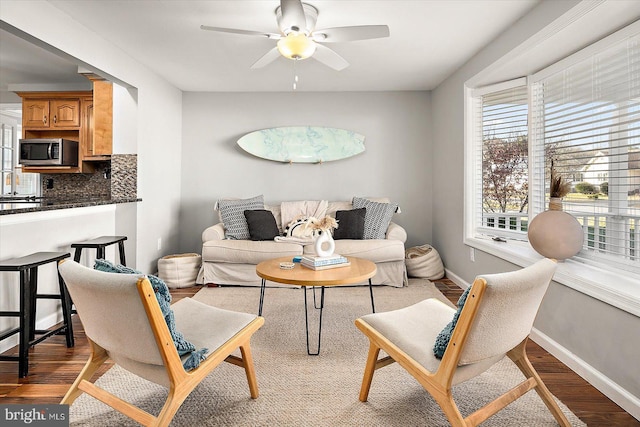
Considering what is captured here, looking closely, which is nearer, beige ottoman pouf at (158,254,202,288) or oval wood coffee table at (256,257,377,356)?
oval wood coffee table at (256,257,377,356)

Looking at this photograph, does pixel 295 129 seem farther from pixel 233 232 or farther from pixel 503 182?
pixel 503 182

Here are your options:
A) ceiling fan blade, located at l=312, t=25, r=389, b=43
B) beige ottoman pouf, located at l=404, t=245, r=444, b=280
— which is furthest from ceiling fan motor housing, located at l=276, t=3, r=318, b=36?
beige ottoman pouf, located at l=404, t=245, r=444, b=280

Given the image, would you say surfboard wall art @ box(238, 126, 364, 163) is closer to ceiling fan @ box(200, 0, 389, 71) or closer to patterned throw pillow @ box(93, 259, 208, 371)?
ceiling fan @ box(200, 0, 389, 71)

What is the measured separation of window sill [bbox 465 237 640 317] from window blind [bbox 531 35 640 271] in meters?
0.13

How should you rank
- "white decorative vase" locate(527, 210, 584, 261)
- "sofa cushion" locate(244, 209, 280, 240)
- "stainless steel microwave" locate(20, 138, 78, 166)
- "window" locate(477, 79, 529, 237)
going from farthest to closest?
"stainless steel microwave" locate(20, 138, 78, 166)
"sofa cushion" locate(244, 209, 280, 240)
"window" locate(477, 79, 529, 237)
"white decorative vase" locate(527, 210, 584, 261)

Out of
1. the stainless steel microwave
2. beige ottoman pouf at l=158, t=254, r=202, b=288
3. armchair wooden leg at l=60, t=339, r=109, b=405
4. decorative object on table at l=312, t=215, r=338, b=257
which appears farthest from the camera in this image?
the stainless steel microwave

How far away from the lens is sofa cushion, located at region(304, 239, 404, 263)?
398 centimetres

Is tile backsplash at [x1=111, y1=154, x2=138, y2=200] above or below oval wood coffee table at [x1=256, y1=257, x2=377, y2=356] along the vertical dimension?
above

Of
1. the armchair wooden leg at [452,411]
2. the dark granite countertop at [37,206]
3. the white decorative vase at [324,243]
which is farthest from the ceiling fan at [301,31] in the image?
the armchair wooden leg at [452,411]

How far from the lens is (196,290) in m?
4.03

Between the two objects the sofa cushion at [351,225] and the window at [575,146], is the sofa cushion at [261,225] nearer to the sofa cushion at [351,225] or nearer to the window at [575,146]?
the sofa cushion at [351,225]

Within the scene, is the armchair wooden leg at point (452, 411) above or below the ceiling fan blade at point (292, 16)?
below

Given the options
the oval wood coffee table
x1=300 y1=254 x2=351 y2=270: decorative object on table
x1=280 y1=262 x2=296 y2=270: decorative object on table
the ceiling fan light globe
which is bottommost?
the oval wood coffee table

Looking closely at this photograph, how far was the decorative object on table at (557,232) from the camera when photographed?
7.87 feet
